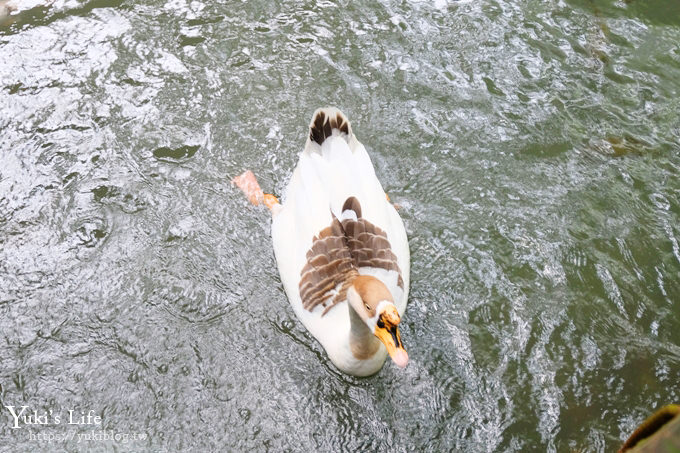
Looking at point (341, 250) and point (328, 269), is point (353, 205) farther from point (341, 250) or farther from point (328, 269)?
point (328, 269)

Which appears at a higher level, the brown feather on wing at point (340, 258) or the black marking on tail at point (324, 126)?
the black marking on tail at point (324, 126)

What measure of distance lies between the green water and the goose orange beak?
0.85 metres

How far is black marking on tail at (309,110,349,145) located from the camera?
445cm

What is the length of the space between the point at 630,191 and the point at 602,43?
2168 mm

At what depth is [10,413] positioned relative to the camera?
3803 millimetres

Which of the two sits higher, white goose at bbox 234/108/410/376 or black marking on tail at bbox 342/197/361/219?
black marking on tail at bbox 342/197/361/219

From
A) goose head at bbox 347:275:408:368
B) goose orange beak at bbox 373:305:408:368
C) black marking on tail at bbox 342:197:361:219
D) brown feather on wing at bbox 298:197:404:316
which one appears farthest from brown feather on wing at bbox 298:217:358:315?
goose orange beak at bbox 373:305:408:368

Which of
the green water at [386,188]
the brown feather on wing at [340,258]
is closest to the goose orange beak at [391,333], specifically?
the brown feather on wing at [340,258]

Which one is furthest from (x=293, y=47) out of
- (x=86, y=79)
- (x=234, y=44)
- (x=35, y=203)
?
(x=35, y=203)

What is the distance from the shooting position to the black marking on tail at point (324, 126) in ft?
14.6

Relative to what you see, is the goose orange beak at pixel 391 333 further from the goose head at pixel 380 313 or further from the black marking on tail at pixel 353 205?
the black marking on tail at pixel 353 205

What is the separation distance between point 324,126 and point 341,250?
3.71 feet

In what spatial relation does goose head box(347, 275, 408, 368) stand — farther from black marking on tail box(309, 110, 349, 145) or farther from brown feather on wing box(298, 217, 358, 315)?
black marking on tail box(309, 110, 349, 145)

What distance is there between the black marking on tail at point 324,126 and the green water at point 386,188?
828 millimetres
